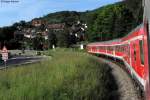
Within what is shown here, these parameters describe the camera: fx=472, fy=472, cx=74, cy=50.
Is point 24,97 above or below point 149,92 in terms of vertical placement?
below

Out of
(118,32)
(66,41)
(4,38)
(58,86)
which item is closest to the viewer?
(58,86)

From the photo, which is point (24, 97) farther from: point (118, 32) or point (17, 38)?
point (17, 38)

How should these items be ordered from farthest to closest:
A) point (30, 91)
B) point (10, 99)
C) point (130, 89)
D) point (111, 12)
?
point (111, 12) < point (130, 89) < point (30, 91) < point (10, 99)

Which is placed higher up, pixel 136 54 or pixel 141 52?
pixel 141 52

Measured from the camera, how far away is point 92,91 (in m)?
16.5

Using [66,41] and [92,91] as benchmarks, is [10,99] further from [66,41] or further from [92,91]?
[66,41]

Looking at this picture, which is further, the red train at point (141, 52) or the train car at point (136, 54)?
the train car at point (136, 54)

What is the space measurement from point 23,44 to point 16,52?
33.7 m

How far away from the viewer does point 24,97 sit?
12820 mm

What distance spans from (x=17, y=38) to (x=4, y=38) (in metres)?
21.4

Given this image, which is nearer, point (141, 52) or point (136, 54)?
point (141, 52)

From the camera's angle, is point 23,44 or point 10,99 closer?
point 10,99

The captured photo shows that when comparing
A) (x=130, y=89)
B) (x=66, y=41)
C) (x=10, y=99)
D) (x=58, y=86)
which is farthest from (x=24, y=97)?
(x=66, y=41)

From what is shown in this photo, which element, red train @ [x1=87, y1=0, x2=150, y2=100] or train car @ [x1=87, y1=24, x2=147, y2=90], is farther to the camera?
train car @ [x1=87, y1=24, x2=147, y2=90]
